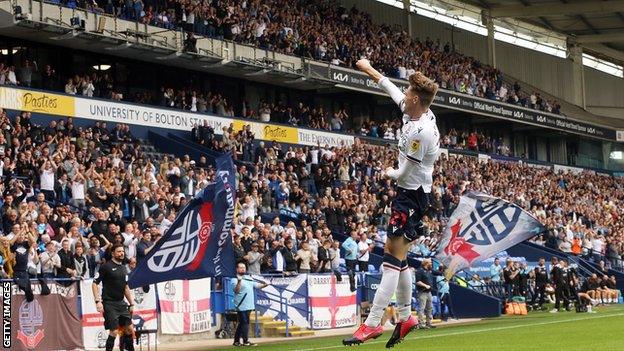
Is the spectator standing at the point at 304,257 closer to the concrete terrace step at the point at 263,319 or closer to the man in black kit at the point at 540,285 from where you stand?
the concrete terrace step at the point at 263,319

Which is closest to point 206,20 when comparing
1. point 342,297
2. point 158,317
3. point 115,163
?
point 115,163

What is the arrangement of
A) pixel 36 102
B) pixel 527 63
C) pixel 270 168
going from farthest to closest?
pixel 527 63, pixel 270 168, pixel 36 102

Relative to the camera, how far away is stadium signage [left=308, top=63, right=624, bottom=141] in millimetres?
49500

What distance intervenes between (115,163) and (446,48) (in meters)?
37.2

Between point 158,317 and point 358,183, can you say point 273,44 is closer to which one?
point 358,183

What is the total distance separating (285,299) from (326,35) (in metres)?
25.1

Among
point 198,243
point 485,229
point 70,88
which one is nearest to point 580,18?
point 70,88

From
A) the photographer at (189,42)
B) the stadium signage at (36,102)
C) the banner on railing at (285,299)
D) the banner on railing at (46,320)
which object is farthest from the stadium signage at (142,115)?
the banner on railing at (46,320)

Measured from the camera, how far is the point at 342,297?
29.4 meters

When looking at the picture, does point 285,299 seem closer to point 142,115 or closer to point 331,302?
point 331,302

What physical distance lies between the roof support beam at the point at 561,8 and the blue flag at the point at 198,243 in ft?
161

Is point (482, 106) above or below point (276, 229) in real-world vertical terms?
above

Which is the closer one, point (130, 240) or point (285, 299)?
point (130, 240)

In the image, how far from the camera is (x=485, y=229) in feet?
82.0
